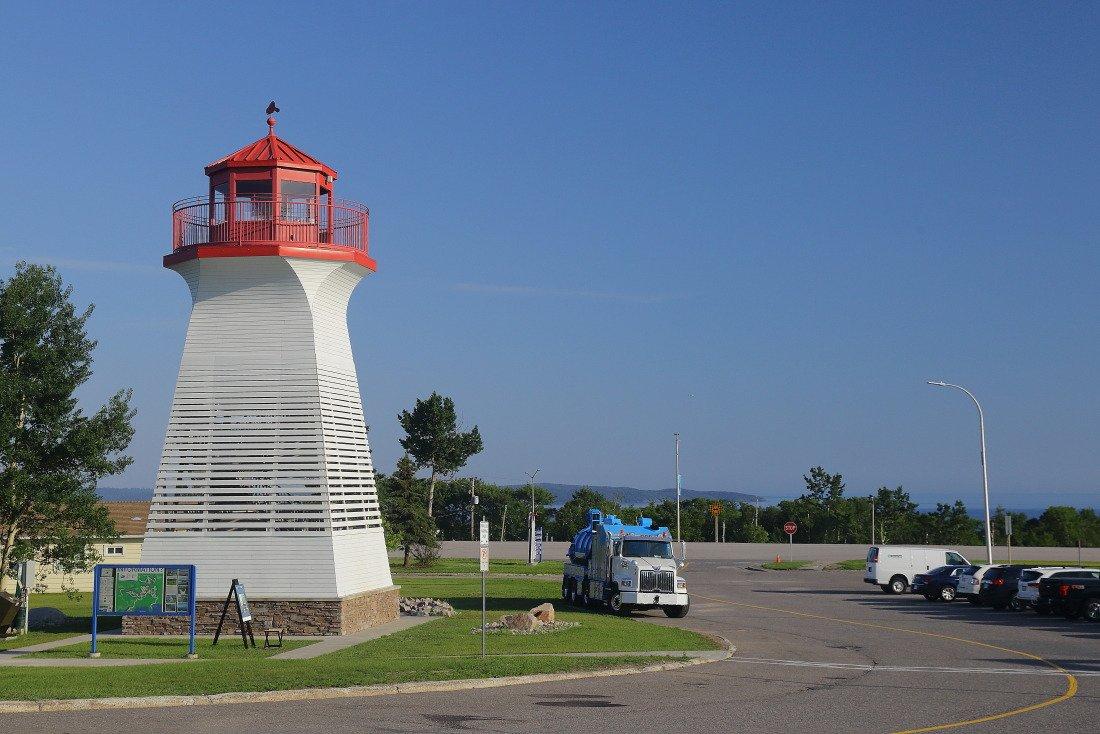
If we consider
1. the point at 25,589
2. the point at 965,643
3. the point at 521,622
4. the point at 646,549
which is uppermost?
the point at 646,549

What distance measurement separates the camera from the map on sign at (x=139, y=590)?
26.4 meters

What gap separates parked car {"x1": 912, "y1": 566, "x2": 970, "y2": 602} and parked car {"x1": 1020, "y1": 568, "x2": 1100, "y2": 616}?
20.5 feet

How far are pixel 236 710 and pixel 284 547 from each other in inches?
464

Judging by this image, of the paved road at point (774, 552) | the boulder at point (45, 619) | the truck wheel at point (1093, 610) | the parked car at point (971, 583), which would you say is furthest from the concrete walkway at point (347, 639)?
the paved road at point (774, 552)

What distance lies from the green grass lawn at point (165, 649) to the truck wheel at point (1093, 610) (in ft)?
73.9

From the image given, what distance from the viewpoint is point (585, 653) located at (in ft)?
80.4

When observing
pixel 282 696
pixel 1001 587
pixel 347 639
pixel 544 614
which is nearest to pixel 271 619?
pixel 347 639

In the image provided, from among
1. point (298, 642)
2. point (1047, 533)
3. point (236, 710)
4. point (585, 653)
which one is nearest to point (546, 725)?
point (236, 710)

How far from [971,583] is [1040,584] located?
214 inches

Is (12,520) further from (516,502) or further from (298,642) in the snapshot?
(516,502)

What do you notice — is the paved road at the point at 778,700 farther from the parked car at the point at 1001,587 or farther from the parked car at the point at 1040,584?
the parked car at the point at 1001,587

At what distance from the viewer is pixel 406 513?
63.9 m

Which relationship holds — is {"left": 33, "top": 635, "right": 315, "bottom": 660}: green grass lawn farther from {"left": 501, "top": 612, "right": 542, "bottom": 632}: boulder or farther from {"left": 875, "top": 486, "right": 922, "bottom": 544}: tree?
{"left": 875, "top": 486, "right": 922, "bottom": 544}: tree

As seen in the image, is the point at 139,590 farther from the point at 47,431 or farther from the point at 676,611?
the point at 676,611
